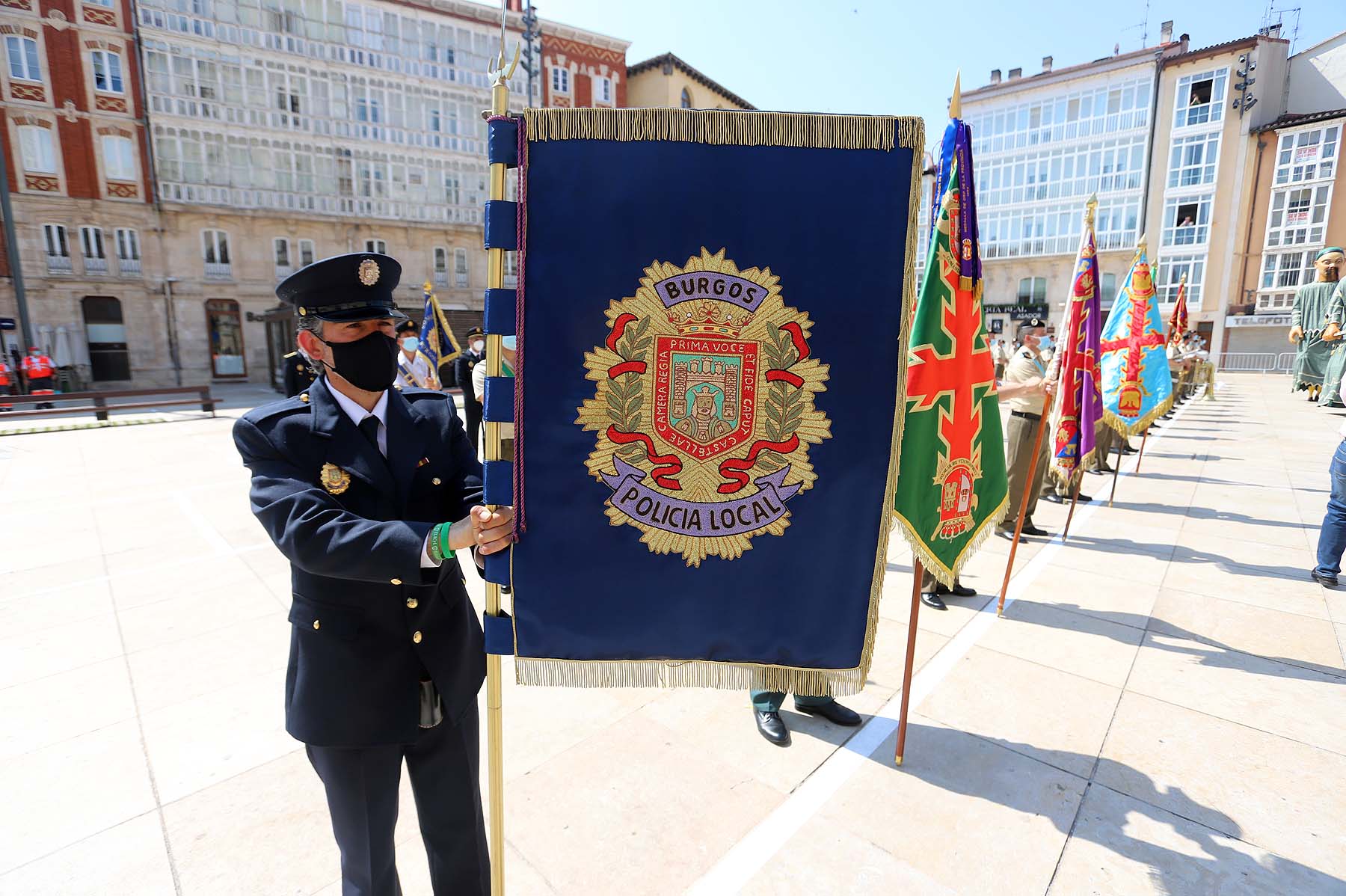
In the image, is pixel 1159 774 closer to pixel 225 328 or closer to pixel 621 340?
pixel 621 340

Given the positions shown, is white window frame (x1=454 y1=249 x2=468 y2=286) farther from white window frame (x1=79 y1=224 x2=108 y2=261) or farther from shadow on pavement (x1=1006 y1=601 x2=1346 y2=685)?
shadow on pavement (x1=1006 y1=601 x2=1346 y2=685)

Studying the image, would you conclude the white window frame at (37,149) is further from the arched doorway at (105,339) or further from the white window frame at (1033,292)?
the white window frame at (1033,292)

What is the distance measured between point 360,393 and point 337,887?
193cm

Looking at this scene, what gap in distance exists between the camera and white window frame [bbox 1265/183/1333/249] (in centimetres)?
3375

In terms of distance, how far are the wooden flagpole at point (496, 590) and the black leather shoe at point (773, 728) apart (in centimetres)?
172

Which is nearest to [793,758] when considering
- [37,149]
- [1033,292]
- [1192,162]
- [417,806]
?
[417,806]

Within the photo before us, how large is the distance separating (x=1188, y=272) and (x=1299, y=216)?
511 centimetres

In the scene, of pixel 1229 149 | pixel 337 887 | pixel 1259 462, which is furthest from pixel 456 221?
pixel 1229 149

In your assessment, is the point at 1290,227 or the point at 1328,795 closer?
the point at 1328,795

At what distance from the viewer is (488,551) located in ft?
Answer: 6.61

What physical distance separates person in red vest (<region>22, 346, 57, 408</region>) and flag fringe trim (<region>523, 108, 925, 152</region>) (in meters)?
25.4

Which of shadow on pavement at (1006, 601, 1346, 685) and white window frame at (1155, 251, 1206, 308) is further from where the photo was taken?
white window frame at (1155, 251, 1206, 308)

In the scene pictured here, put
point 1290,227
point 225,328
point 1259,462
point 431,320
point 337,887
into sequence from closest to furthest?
point 337,887 → point 1259,462 → point 431,320 → point 225,328 → point 1290,227

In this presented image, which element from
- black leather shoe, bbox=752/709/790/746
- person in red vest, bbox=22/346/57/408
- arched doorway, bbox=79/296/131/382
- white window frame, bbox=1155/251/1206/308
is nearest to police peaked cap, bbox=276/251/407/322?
black leather shoe, bbox=752/709/790/746
